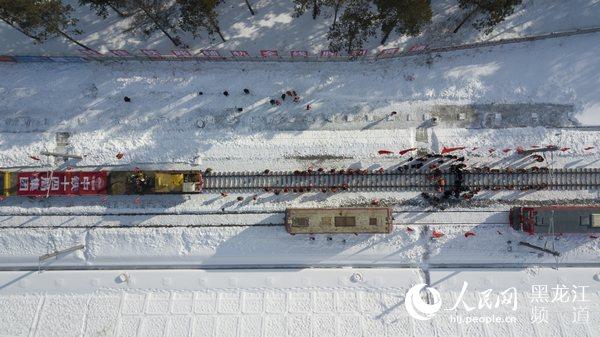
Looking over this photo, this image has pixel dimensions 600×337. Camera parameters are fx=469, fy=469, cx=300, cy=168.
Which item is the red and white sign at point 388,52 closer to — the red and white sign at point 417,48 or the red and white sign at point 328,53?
the red and white sign at point 417,48

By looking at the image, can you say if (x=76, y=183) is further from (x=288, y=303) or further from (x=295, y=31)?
(x=295, y=31)

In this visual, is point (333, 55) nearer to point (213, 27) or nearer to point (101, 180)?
point (213, 27)

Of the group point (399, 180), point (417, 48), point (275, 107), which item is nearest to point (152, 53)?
point (275, 107)

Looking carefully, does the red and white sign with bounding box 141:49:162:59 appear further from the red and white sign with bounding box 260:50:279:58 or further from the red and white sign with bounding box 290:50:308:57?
the red and white sign with bounding box 290:50:308:57

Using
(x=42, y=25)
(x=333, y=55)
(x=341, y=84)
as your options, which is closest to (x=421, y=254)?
(x=341, y=84)

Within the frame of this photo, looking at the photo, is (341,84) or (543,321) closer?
(543,321)

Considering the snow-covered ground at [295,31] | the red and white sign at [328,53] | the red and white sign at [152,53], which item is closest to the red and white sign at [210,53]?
the snow-covered ground at [295,31]
